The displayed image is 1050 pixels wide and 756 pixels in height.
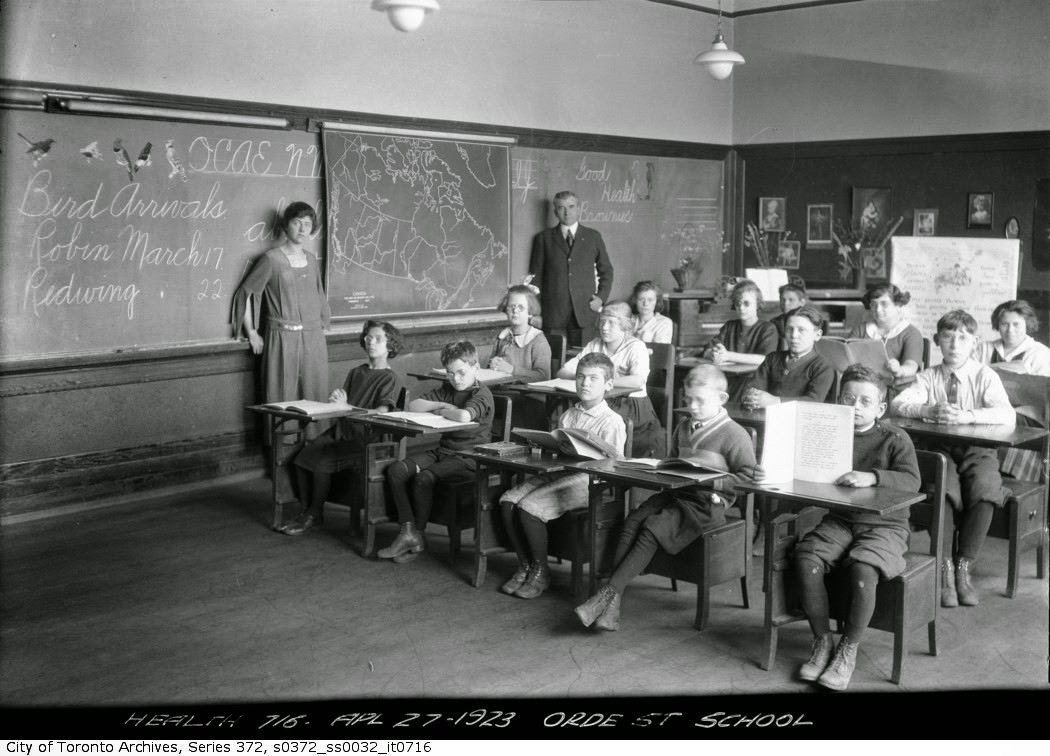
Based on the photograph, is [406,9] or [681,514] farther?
[406,9]

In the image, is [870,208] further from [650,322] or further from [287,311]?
[287,311]

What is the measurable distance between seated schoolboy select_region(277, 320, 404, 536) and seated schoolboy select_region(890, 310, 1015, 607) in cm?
249

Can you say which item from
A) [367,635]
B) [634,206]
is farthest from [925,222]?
[367,635]

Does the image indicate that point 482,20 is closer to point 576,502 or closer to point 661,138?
point 661,138

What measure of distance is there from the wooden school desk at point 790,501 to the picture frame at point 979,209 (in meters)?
5.98

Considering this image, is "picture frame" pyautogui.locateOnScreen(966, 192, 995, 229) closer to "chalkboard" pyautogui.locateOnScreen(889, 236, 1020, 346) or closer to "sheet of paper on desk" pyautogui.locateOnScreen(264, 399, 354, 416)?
"chalkboard" pyautogui.locateOnScreen(889, 236, 1020, 346)

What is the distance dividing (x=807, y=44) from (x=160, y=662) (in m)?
8.15

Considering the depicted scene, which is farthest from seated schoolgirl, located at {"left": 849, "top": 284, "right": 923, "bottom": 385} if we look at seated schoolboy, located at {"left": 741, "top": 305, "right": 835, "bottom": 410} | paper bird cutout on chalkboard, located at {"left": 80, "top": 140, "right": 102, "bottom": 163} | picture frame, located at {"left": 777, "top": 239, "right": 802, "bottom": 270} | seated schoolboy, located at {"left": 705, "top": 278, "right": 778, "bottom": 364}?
paper bird cutout on chalkboard, located at {"left": 80, "top": 140, "right": 102, "bottom": 163}

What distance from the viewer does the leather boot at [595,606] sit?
13.7 ft

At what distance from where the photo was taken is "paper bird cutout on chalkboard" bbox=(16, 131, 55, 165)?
18.7 ft

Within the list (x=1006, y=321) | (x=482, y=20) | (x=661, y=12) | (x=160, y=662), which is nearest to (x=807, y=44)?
(x=661, y=12)

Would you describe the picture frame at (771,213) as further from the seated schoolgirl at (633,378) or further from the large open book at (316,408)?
the large open book at (316,408)

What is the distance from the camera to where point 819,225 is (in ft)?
33.2

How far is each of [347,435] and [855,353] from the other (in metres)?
2.76
